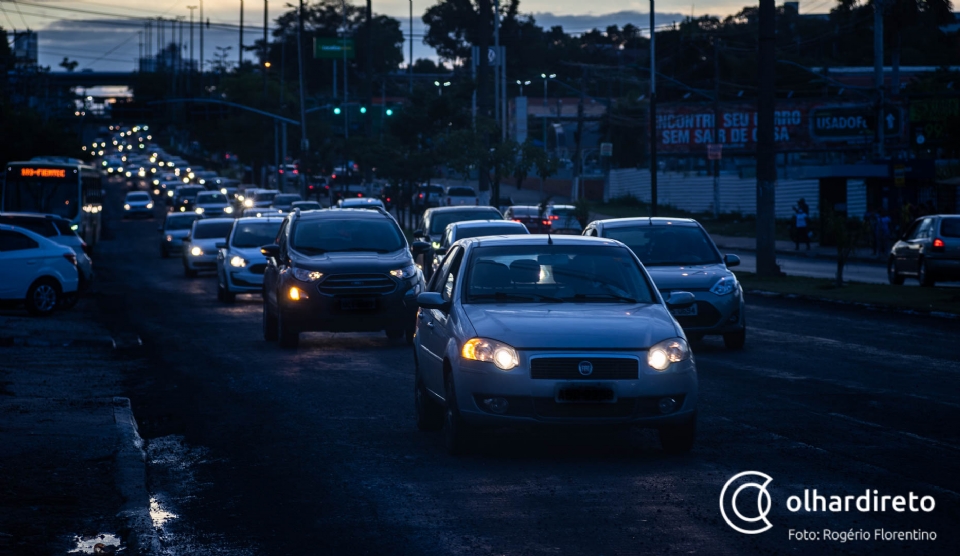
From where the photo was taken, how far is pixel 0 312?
86.0 feet

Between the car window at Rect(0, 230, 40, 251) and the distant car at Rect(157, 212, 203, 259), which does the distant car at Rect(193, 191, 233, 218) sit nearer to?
the distant car at Rect(157, 212, 203, 259)

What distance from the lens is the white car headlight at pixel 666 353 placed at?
31.9 ft

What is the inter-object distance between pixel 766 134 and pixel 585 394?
78.7ft

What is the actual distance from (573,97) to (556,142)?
1520 inches

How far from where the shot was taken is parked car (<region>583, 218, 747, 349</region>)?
1761 centimetres

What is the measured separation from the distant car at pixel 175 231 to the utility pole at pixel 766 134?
77.5 feet

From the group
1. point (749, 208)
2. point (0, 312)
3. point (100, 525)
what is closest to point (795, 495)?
point (100, 525)

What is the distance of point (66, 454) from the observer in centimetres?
1070

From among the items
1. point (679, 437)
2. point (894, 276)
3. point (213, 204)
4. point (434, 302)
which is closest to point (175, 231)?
point (213, 204)

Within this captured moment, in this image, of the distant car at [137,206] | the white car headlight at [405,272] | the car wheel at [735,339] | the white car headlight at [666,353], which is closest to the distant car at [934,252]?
the car wheel at [735,339]

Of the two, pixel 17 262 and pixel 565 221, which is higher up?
pixel 565 221

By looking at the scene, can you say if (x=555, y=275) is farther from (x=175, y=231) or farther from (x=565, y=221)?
(x=175, y=231)

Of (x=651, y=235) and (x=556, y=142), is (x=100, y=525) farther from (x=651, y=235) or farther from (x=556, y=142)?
(x=556, y=142)

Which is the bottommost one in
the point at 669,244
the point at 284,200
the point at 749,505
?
the point at 749,505
